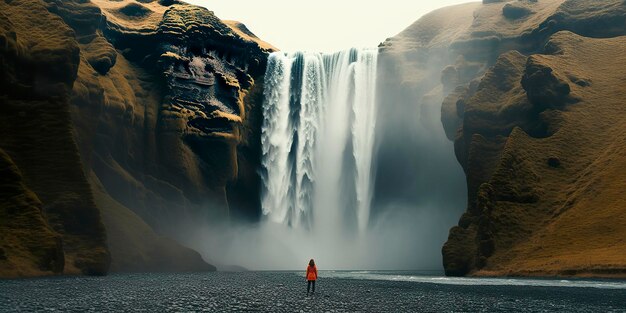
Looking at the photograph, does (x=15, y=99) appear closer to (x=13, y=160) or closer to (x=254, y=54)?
(x=13, y=160)

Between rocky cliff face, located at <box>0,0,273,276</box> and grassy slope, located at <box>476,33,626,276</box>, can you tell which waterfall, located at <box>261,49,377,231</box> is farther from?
grassy slope, located at <box>476,33,626,276</box>

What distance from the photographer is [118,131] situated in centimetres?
9962

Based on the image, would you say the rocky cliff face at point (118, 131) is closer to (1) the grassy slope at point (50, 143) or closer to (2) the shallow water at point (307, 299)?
(1) the grassy slope at point (50, 143)

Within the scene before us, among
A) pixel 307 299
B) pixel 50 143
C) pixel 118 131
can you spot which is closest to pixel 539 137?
pixel 307 299

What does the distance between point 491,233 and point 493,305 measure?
140 ft

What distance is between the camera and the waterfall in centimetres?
11500

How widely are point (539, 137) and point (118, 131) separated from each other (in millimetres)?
64591

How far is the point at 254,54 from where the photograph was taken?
123188 mm

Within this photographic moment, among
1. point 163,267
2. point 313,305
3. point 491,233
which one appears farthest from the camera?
point 163,267

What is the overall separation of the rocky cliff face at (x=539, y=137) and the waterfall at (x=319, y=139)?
12908mm

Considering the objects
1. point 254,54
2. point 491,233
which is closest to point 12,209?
point 491,233

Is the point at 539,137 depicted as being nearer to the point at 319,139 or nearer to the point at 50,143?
the point at 319,139

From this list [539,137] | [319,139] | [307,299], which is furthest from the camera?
[319,139]

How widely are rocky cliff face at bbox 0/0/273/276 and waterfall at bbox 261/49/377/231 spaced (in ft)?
14.2
